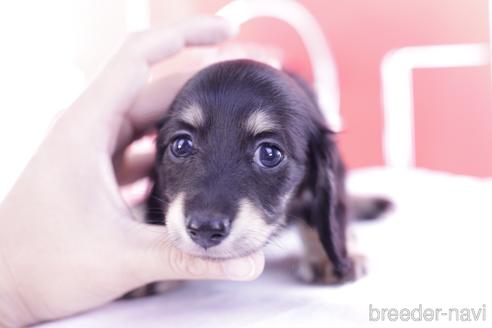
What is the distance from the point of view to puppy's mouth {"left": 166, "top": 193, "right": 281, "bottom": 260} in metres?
1.30

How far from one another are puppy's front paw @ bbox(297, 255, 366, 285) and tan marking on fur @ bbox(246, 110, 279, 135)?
1.72 feet

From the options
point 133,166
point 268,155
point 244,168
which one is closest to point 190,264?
point 244,168

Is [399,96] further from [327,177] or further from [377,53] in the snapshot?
[327,177]

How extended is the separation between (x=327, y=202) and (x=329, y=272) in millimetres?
221

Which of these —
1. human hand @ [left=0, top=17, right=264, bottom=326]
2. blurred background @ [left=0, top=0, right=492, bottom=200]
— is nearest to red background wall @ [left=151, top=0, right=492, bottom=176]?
blurred background @ [left=0, top=0, right=492, bottom=200]

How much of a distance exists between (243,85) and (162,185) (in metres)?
0.40

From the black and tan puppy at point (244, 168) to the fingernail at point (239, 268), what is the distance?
0.08 ft

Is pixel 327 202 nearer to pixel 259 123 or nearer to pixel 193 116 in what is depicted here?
pixel 259 123

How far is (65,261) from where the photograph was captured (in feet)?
4.76

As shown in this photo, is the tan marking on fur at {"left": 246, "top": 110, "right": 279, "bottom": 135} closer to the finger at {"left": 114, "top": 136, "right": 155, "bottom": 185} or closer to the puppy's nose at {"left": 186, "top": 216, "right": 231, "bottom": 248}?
the puppy's nose at {"left": 186, "top": 216, "right": 231, "bottom": 248}

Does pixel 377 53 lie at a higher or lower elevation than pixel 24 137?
higher

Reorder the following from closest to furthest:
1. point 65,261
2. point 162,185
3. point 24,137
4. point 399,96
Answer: point 65,261 < point 162,185 < point 24,137 < point 399,96

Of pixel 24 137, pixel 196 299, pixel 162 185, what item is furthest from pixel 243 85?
pixel 24 137

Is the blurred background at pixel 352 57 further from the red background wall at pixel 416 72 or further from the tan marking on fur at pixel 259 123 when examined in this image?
the tan marking on fur at pixel 259 123
